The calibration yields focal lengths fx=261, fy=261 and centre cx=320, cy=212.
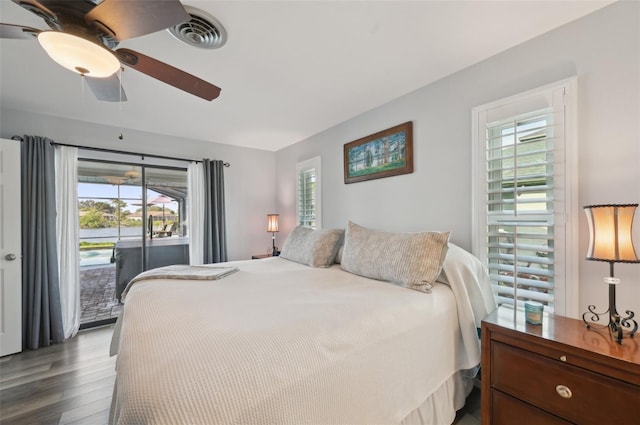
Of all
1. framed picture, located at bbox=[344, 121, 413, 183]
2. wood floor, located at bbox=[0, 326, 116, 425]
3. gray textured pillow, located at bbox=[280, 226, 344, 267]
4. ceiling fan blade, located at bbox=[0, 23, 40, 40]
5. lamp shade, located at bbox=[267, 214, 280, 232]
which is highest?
ceiling fan blade, located at bbox=[0, 23, 40, 40]

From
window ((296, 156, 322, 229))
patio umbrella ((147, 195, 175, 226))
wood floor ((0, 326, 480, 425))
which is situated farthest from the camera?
patio umbrella ((147, 195, 175, 226))

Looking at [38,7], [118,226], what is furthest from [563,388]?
[118,226]

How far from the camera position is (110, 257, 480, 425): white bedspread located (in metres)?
0.75

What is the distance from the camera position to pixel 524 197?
5.57 ft

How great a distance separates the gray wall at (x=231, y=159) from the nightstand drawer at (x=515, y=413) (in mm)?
3611

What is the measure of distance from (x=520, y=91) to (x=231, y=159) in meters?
3.63

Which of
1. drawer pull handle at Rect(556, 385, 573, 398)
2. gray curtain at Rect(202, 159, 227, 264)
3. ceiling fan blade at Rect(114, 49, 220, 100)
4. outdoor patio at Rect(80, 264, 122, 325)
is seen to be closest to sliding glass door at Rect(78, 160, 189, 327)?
outdoor patio at Rect(80, 264, 122, 325)

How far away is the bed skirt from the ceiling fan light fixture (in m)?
2.23

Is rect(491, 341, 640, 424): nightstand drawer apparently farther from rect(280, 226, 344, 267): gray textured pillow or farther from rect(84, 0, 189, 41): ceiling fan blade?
rect(84, 0, 189, 41): ceiling fan blade

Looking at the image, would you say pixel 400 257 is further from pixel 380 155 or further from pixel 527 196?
pixel 380 155

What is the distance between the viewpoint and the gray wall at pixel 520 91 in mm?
1376

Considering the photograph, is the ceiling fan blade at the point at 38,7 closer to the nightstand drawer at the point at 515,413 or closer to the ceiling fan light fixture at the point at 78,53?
the ceiling fan light fixture at the point at 78,53

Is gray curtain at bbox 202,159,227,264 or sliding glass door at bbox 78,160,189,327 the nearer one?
sliding glass door at bbox 78,160,189,327

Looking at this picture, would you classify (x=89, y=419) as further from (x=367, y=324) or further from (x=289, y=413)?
(x=367, y=324)
